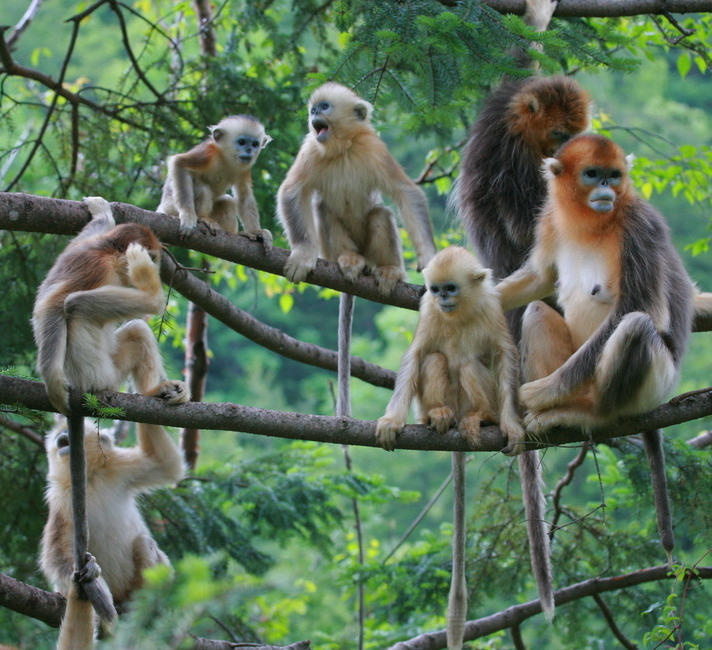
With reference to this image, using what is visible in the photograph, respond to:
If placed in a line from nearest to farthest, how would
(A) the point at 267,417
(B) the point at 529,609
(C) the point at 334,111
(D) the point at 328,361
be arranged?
(A) the point at 267,417
(B) the point at 529,609
(C) the point at 334,111
(D) the point at 328,361

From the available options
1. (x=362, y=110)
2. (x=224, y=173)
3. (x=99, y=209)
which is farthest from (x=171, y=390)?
(x=362, y=110)

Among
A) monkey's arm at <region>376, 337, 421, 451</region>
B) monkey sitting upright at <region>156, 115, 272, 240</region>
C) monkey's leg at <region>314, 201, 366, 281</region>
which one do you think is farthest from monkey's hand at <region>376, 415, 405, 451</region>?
monkey sitting upright at <region>156, 115, 272, 240</region>

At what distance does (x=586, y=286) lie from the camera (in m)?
3.67

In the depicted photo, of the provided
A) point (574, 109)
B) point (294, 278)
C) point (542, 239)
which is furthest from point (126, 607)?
point (574, 109)

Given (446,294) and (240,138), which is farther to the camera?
(240,138)

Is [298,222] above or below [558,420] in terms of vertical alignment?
above

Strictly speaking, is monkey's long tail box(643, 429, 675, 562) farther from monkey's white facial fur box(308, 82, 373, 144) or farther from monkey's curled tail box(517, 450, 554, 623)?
monkey's white facial fur box(308, 82, 373, 144)

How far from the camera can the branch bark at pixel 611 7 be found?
4.73 m

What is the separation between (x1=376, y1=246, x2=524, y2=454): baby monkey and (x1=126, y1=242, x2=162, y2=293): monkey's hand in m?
1.04

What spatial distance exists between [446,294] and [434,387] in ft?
1.26

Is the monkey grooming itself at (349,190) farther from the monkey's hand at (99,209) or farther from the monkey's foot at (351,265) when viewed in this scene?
the monkey's hand at (99,209)

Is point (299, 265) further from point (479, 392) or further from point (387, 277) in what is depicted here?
point (479, 392)

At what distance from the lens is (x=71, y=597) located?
132 inches

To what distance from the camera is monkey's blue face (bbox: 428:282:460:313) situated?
3656mm
